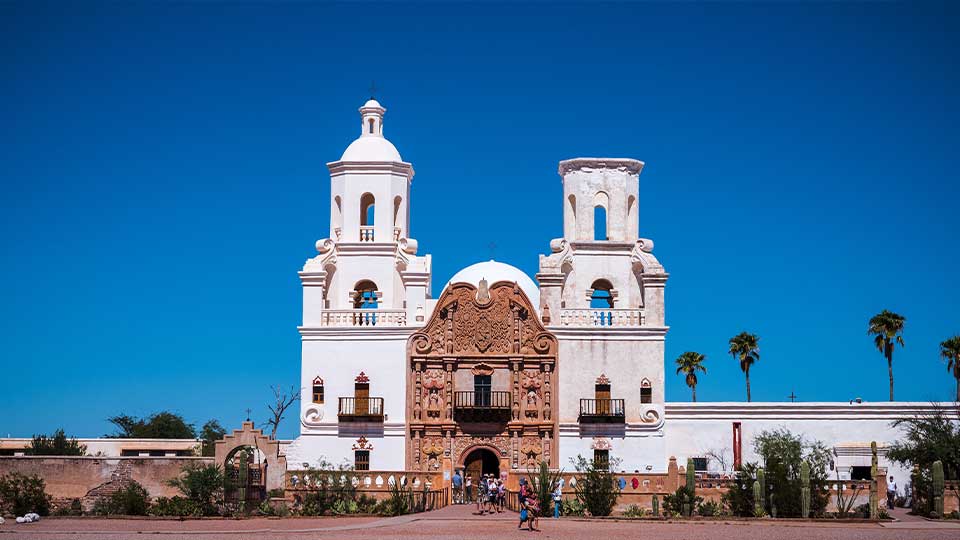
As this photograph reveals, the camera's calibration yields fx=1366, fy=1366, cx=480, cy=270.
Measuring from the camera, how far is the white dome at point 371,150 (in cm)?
5581

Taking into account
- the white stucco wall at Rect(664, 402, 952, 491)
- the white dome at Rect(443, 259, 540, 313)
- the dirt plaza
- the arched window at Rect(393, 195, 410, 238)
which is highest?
the arched window at Rect(393, 195, 410, 238)

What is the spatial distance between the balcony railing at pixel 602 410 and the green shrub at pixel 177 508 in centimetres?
1617

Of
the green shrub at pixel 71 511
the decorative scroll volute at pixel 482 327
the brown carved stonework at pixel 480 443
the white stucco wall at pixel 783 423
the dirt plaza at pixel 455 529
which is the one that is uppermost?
the decorative scroll volute at pixel 482 327

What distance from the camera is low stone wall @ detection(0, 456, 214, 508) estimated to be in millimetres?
52500

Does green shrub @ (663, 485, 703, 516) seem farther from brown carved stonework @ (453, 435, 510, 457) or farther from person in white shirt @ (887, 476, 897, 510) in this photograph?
brown carved stonework @ (453, 435, 510, 457)

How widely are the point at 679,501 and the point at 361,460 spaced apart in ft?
47.5

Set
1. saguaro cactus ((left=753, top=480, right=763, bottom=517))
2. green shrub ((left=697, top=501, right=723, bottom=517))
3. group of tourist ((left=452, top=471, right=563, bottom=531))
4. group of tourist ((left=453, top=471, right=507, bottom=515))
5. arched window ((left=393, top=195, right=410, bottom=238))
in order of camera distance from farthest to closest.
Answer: arched window ((left=393, top=195, right=410, bottom=238)) → group of tourist ((left=453, top=471, right=507, bottom=515)) → green shrub ((left=697, top=501, right=723, bottom=517)) → saguaro cactus ((left=753, top=480, right=763, bottom=517)) → group of tourist ((left=452, top=471, right=563, bottom=531))

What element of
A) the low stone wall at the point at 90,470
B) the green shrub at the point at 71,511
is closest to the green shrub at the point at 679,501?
the green shrub at the point at 71,511

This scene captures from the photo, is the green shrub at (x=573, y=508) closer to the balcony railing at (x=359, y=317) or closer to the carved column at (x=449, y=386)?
the carved column at (x=449, y=386)

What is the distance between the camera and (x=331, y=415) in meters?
52.6

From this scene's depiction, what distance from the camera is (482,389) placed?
173 ft

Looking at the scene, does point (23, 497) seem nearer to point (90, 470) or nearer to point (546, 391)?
point (90, 470)

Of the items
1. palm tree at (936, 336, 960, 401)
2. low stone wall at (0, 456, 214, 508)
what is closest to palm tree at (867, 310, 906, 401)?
palm tree at (936, 336, 960, 401)

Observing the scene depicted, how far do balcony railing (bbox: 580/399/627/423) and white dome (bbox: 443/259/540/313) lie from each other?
6.69 m
